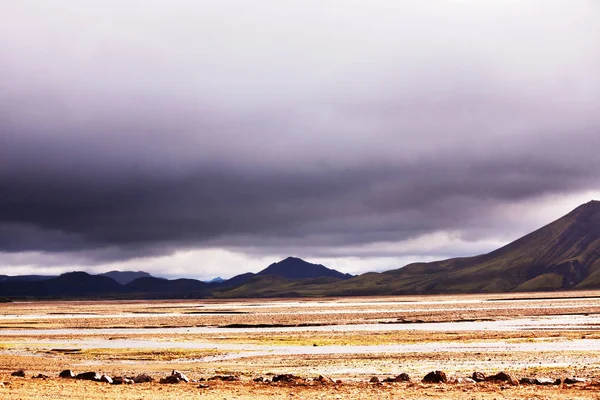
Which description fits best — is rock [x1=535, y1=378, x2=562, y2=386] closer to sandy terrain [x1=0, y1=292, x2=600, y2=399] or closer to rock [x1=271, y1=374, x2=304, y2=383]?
sandy terrain [x1=0, y1=292, x2=600, y2=399]

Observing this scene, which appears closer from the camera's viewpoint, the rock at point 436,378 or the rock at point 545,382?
the rock at point 545,382

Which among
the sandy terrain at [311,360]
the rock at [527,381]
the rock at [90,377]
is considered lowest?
A: the sandy terrain at [311,360]

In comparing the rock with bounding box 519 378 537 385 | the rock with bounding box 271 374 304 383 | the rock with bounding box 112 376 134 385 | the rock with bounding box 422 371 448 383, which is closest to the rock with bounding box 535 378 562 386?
the rock with bounding box 519 378 537 385

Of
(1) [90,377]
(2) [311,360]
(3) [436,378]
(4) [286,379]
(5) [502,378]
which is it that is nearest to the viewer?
→ (5) [502,378]

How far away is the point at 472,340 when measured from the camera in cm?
5706

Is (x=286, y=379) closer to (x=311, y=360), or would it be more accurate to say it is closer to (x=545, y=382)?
(x=545, y=382)

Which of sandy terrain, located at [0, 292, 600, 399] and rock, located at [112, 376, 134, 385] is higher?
rock, located at [112, 376, 134, 385]

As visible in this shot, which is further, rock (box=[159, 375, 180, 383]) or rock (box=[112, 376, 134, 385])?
rock (box=[159, 375, 180, 383])

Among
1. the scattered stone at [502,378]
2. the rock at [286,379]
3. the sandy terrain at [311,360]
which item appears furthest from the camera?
the rock at [286,379]

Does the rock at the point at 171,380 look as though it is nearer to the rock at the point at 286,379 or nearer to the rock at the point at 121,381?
the rock at the point at 121,381

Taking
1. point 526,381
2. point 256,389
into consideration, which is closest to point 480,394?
point 526,381

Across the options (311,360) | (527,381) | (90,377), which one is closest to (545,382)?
(527,381)

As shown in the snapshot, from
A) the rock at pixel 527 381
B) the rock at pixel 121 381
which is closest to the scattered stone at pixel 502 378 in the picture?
the rock at pixel 527 381

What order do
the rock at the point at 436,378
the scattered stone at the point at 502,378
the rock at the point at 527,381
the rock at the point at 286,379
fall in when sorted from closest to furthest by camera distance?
the rock at the point at 527,381
the scattered stone at the point at 502,378
the rock at the point at 436,378
the rock at the point at 286,379
